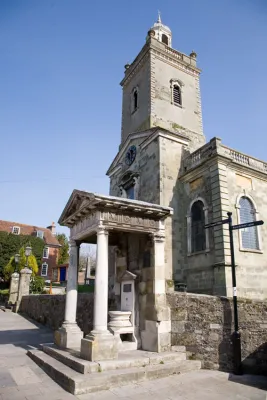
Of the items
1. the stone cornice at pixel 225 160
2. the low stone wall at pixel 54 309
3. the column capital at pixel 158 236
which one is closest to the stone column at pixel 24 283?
the low stone wall at pixel 54 309

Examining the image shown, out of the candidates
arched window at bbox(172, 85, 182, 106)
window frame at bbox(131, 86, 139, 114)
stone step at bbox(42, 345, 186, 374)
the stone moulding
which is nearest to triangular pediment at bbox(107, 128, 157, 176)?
window frame at bbox(131, 86, 139, 114)

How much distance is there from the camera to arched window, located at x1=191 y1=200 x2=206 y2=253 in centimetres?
1505

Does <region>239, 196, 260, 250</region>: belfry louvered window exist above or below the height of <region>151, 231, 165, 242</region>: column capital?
above

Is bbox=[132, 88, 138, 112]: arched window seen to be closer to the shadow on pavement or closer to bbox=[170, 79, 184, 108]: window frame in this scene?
bbox=[170, 79, 184, 108]: window frame

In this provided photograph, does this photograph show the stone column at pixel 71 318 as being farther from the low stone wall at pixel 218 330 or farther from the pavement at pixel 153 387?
the low stone wall at pixel 218 330

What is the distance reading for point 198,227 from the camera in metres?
15.4

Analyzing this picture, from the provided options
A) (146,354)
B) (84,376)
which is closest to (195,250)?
(146,354)

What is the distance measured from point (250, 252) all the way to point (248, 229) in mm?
1293

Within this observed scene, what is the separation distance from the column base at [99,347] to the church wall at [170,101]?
15.3 m

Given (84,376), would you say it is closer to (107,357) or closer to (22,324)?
(107,357)

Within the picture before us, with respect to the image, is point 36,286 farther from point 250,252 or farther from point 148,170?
point 250,252

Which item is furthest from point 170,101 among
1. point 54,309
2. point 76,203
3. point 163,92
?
point 54,309

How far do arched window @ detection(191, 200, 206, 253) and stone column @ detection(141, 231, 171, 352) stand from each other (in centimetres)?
612

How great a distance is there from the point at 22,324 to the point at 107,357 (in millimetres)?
11743
